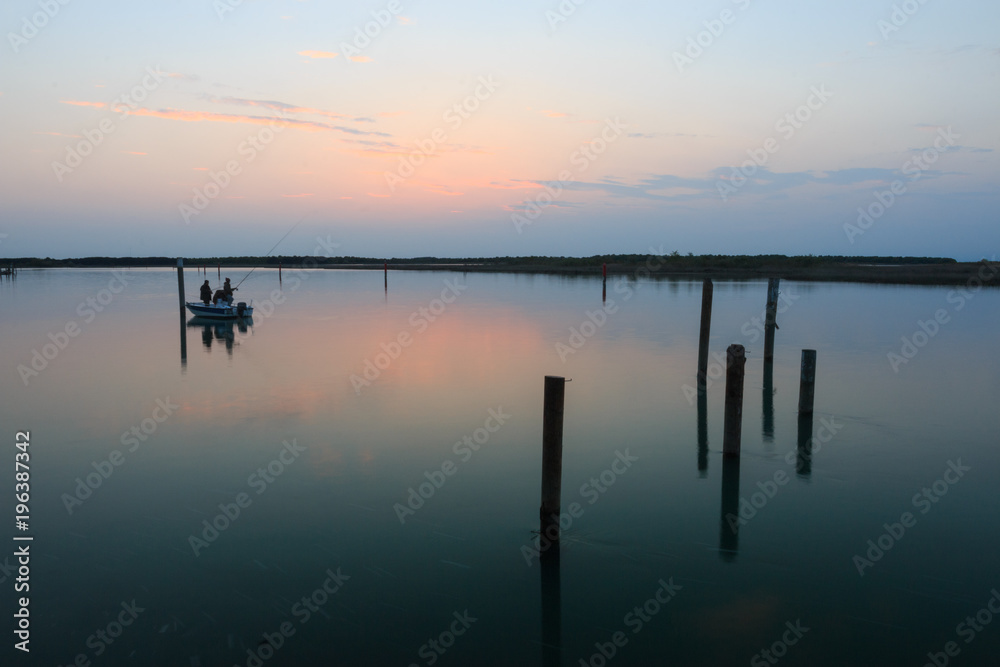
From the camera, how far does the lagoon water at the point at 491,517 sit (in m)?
6.23

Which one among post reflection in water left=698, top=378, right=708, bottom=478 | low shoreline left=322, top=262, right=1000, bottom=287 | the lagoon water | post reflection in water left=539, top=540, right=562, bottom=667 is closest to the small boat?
the lagoon water

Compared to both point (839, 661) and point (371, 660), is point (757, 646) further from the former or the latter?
point (371, 660)

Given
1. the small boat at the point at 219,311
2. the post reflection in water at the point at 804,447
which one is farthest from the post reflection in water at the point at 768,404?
the small boat at the point at 219,311

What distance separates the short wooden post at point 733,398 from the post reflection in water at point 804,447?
920 millimetres

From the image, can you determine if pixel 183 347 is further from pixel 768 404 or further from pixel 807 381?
pixel 807 381

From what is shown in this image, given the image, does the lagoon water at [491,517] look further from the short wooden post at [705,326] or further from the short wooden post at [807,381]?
the short wooden post at [705,326]

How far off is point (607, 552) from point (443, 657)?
247 cm

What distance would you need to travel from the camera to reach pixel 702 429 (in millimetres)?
13086

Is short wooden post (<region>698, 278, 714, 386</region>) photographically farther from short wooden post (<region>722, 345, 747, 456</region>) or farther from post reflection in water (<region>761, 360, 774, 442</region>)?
short wooden post (<region>722, 345, 747, 456</region>)

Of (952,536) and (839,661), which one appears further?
(952,536)

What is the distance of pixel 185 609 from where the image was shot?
6.52 m

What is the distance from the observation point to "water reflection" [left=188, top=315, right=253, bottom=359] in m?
24.5

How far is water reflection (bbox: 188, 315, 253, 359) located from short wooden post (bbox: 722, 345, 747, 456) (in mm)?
16197

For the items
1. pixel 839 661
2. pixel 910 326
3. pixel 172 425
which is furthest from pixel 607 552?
pixel 910 326
